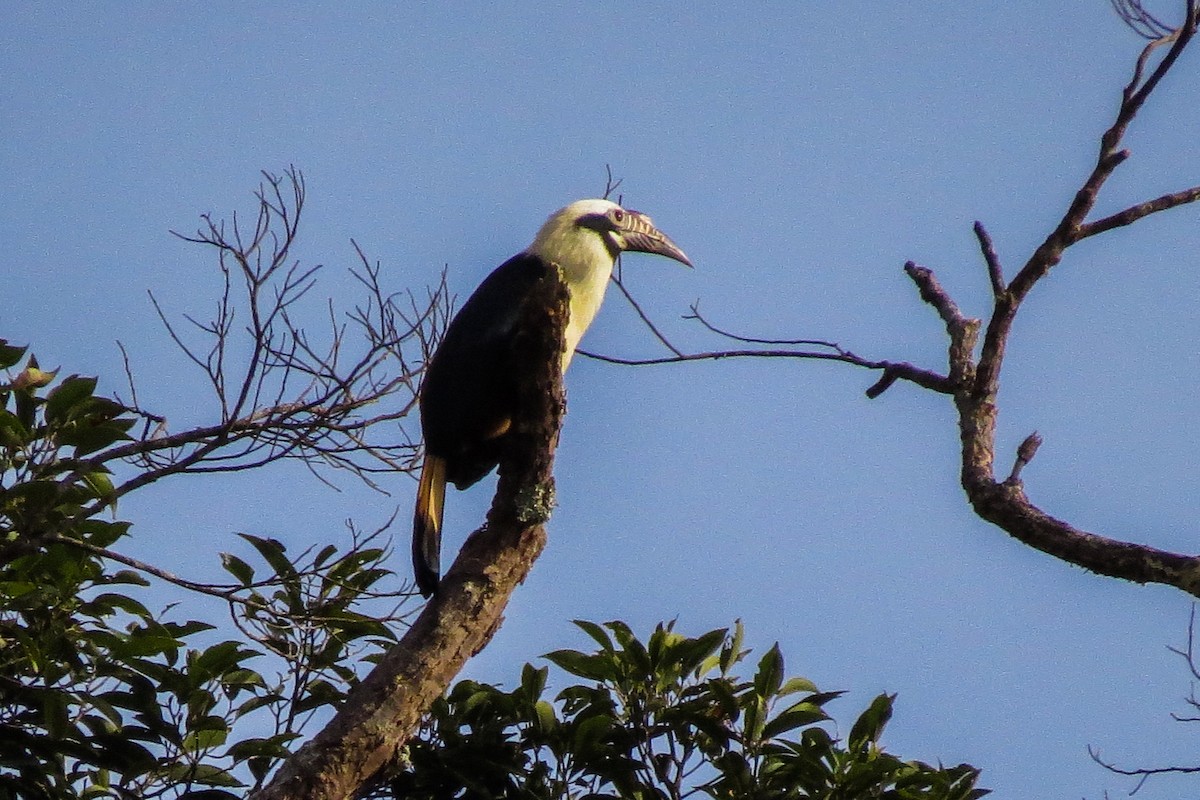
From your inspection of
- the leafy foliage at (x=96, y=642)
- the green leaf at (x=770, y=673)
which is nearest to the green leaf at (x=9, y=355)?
the leafy foliage at (x=96, y=642)

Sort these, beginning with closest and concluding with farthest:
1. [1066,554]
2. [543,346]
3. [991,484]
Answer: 1. [1066,554]
2. [991,484]
3. [543,346]

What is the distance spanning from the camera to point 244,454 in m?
4.00

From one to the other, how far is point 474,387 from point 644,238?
153 cm

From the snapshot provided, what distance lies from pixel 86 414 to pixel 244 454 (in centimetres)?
45

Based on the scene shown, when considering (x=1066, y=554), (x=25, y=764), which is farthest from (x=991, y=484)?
(x=25, y=764)

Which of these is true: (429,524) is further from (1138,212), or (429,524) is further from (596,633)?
(1138,212)

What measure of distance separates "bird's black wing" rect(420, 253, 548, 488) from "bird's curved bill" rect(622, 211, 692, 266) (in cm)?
101

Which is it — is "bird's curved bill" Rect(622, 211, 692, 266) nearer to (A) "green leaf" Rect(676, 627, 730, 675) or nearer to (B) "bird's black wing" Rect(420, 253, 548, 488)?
(B) "bird's black wing" Rect(420, 253, 548, 488)

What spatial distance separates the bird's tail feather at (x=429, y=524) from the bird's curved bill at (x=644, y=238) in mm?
1497

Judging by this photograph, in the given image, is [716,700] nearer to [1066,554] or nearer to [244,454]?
[1066,554]

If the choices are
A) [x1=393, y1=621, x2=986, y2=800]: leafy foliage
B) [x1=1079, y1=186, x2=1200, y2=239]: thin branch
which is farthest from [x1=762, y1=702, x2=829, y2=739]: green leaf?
[x1=1079, y1=186, x2=1200, y2=239]: thin branch

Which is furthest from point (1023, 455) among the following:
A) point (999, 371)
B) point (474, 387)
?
point (474, 387)

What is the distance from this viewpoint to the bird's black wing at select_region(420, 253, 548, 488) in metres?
4.31

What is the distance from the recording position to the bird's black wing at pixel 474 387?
431 cm
